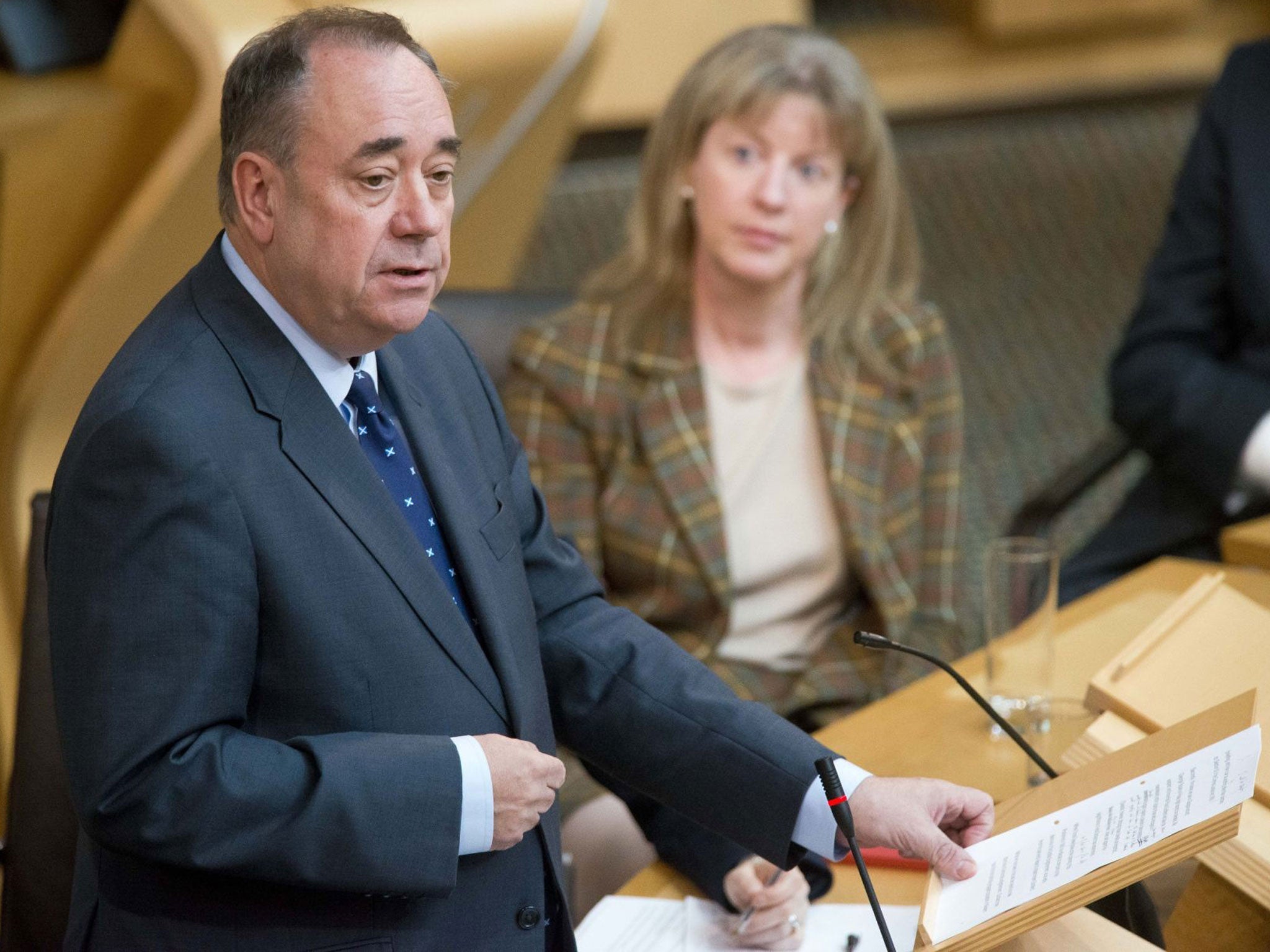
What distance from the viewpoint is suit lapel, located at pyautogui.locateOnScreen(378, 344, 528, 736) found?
3.71 feet

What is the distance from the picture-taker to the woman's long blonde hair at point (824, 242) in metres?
2.09

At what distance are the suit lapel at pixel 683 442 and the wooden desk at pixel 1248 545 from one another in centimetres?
66

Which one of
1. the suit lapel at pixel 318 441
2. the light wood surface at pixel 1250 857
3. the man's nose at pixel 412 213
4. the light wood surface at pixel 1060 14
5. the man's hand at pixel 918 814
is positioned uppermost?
the man's nose at pixel 412 213

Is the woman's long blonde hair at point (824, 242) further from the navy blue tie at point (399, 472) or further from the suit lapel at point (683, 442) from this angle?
the navy blue tie at point (399, 472)

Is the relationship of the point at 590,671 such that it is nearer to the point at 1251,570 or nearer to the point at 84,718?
the point at 84,718

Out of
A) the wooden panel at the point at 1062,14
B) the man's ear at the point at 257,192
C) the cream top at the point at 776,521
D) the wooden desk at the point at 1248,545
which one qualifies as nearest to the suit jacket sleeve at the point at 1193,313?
the wooden desk at the point at 1248,545

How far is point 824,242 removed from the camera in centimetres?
222

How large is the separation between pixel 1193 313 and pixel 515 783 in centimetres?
175

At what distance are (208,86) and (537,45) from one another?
2.66 ft

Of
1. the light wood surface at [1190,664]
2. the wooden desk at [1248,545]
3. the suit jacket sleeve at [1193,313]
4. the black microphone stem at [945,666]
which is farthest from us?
the suit jacket sleeve at [1193,313]

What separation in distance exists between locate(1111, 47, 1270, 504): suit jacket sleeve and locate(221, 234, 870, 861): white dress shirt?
1.32m

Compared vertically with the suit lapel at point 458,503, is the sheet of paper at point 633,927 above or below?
below

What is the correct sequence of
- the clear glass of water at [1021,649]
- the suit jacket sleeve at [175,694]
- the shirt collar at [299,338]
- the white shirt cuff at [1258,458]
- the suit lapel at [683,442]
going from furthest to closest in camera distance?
the white shirt cuff at [1258,458] → the suit lapel at [683,442] → the clear glass of water at [1021,649] → the shirt collar at [299,338] → the suit jacket sleeve at [175,694]

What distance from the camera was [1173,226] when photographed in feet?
8.05
